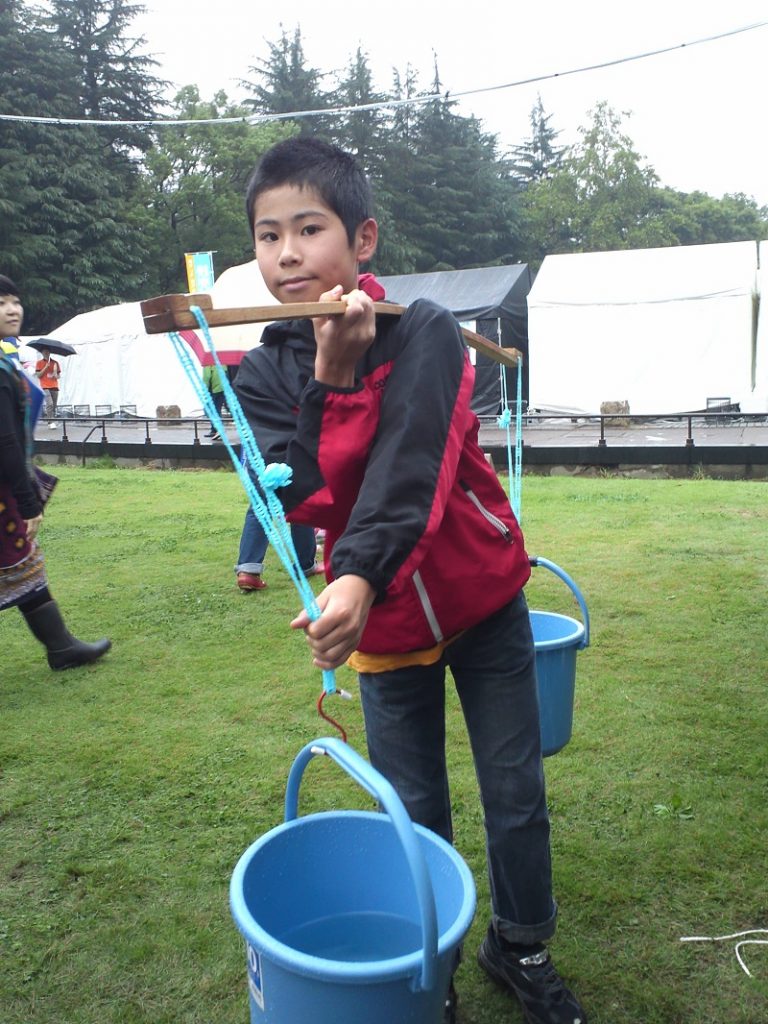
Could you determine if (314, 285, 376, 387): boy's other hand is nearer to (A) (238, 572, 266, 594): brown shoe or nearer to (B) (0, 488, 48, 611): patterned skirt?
(B) (0, 488, 48, 611): patterned skirt

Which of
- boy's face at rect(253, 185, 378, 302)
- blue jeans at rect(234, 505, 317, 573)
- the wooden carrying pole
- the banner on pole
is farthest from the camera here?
the banner on pole

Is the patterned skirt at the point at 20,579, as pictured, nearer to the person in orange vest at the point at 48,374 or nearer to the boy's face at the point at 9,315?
the boy's face at the point at 9,315

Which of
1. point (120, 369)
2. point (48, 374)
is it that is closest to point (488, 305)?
point (120, 369)

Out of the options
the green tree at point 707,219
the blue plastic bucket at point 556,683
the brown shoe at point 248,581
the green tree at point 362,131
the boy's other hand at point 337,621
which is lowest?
the brown shoe at point 248,581

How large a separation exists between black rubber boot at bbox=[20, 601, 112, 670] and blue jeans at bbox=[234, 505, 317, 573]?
142 centimetres

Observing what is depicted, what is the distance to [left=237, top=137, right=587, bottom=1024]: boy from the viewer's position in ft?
5.03

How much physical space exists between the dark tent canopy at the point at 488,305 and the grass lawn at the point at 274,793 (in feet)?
45.4

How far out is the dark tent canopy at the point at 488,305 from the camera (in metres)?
19.5

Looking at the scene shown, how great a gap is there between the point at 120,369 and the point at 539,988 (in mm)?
23500

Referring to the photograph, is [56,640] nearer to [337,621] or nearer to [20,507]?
[20,507]

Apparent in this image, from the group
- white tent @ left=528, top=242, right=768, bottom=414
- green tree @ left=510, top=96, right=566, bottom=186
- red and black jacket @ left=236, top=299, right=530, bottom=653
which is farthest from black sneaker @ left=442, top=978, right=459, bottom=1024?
green tree @ left=510, top=96, right=566, bottom=186

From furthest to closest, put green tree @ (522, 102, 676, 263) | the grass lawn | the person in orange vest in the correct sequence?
green tree @ (522, 102, 676, 263) < the person in orange vest < the grass lawn

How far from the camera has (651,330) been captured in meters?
17.8

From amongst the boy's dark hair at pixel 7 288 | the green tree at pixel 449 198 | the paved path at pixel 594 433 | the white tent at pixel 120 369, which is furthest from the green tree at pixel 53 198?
the boy's dark hair at pixel 7 288
